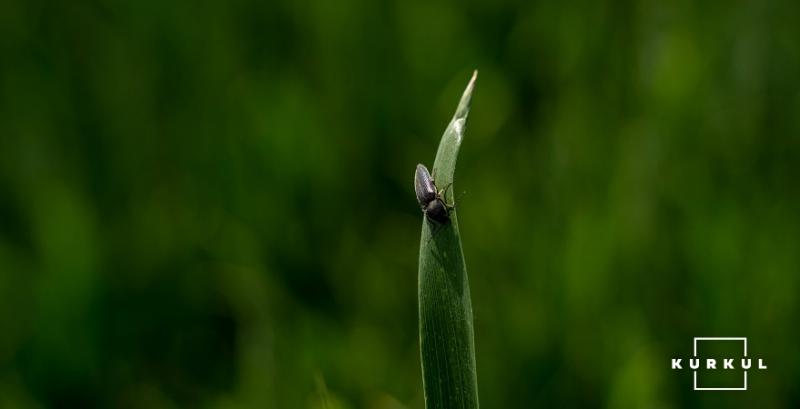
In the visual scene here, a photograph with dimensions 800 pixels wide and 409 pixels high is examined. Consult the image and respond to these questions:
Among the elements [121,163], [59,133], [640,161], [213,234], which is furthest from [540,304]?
[59,133]

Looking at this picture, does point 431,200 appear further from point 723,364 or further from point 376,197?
point 376,197

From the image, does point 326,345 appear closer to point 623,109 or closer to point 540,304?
point 540,304

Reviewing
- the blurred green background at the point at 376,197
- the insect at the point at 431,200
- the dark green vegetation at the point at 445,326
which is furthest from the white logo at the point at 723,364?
the dark green vegetation at the point at 445,326

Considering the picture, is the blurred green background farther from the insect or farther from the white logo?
the insect

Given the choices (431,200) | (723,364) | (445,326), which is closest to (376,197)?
(723,364)

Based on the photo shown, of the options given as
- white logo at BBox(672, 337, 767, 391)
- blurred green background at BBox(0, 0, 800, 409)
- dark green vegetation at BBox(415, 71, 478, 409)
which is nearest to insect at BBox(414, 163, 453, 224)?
dark green vegetation at BBox(415, 71, 478, 409)
